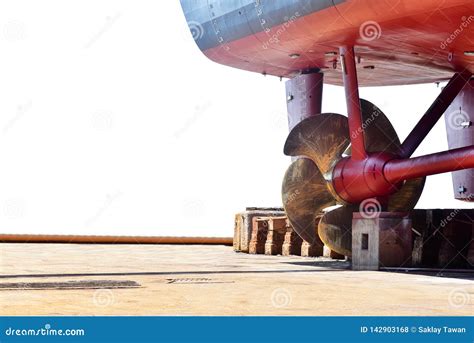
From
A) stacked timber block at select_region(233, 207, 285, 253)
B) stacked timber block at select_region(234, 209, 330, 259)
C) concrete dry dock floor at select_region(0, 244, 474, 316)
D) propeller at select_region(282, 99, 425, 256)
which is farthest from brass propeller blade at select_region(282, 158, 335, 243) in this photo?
stacked timber block at select_region(233, 207, 285, 253)

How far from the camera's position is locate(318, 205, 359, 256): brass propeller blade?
2355 centimetres

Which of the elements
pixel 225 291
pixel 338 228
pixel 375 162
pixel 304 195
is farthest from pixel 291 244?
pixel 225 291

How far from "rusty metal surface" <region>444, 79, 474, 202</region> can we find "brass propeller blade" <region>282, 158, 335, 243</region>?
6.73 meters

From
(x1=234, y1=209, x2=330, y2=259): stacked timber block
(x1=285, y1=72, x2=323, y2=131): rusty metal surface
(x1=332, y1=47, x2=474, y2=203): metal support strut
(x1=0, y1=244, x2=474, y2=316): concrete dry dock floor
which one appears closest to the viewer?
(x1=0, y1=244, x2=474, y2=316): concrete dry dock floor

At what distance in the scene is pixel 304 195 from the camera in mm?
24656

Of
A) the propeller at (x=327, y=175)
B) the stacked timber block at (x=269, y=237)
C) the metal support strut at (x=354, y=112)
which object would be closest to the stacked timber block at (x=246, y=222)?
the stacked timber block at (x=269, y=237)

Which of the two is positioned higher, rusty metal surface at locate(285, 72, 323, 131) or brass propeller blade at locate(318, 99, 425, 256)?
rusty metal surface at locate(285, 72, 323, 131)

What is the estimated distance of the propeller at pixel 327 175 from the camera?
78.0 ft

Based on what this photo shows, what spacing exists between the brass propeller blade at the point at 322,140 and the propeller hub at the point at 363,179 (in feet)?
1.79

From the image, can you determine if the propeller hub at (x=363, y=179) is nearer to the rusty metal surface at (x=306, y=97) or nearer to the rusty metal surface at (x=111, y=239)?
the rusty metal surface at (x=306, y=97)

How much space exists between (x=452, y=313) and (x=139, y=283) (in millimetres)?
5807

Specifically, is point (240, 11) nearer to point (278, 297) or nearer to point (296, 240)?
point (296, 240)

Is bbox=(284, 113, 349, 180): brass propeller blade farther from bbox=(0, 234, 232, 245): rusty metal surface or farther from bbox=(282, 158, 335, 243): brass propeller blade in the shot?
bbox=(0, 234, 232, 245): rusty metal surface
